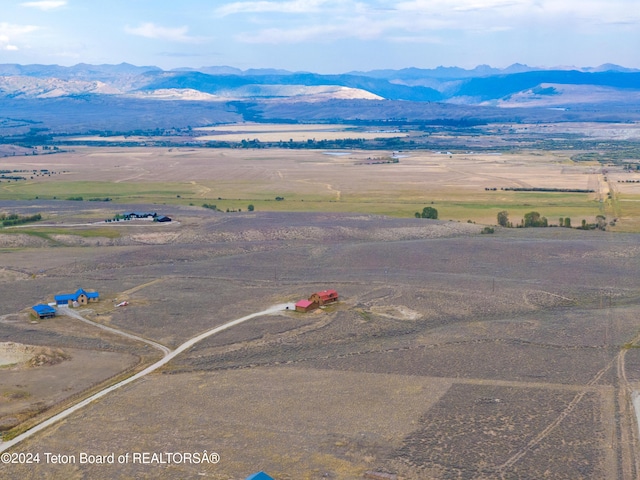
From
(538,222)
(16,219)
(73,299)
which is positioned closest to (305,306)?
(73,299)

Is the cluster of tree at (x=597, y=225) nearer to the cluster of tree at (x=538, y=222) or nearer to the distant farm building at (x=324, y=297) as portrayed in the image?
the cluster of tree at (x=538, y=222)

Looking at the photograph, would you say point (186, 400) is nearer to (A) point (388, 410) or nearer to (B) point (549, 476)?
(A) point (388, 410)

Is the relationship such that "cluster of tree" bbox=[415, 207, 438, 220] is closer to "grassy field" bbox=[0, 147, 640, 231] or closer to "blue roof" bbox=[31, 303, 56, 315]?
"grassy field" bbox=[0, 147, 640, 231]

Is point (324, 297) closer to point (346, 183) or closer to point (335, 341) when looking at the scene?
point (335, 341)

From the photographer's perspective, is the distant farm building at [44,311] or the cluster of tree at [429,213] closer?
the distant farm building at [44,311]

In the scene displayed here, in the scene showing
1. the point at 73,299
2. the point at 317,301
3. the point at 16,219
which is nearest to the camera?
the point at 317,301

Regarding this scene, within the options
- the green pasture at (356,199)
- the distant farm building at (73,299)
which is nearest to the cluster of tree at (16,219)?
the green pasture at (356,199)

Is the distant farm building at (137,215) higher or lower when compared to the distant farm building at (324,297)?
higher
